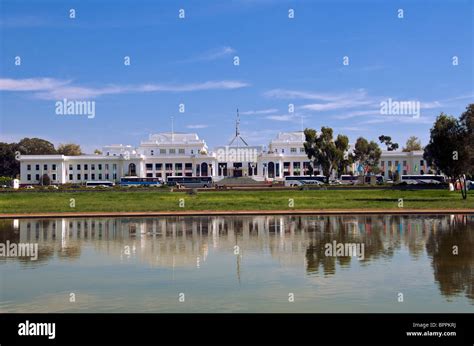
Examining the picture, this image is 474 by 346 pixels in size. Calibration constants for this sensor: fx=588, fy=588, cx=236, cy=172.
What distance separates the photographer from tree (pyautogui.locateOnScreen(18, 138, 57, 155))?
11556cm

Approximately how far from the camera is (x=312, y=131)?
75938 millimetres

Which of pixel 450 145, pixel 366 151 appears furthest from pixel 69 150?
pixel 450 145

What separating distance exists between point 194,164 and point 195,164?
19 cm

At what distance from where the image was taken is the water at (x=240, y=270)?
10805 mm

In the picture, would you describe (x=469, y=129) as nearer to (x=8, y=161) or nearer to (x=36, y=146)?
(x=8, y=161)

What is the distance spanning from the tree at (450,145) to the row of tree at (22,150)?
269 feet

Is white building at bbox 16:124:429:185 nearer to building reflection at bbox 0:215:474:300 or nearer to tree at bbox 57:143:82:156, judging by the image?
tree at bbox 57:143:82:156

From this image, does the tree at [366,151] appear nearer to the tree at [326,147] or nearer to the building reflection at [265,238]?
the tree at [326,147]

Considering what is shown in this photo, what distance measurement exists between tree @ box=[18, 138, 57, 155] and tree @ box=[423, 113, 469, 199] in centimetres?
8986

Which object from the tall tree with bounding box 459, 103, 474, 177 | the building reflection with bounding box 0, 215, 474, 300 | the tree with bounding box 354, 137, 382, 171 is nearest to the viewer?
the building reflection with bounding box 0, 215, 474, 300

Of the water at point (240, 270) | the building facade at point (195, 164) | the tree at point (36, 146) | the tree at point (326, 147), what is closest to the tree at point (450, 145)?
the water at point (240, 270)

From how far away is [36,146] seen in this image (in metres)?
119

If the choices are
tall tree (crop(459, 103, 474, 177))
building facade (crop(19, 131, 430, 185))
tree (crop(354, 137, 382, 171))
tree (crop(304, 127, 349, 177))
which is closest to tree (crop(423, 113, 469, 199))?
tall tree (crop(459, 103, 474, 177))
